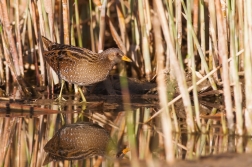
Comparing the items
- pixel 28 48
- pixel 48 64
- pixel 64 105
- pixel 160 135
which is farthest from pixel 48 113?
pixel 28 48

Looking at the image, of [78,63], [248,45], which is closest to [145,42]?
[78,63]

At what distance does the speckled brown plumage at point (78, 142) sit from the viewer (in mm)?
6145

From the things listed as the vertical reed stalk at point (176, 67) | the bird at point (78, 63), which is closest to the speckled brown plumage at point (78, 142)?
the vertical reed stalk at point (176, 67)

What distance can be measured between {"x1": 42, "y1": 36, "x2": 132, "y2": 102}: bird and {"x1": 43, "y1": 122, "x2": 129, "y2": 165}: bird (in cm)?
130

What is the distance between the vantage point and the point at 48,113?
7793 millimetres

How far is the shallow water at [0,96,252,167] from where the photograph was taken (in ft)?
19.5

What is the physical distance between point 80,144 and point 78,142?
84mm

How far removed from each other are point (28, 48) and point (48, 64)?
1.28 metres

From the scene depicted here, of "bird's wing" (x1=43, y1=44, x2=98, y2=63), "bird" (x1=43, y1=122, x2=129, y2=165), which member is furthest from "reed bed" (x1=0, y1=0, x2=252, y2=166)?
"bird's wing" (x1=43, y1=44, x2=98, y2=63)

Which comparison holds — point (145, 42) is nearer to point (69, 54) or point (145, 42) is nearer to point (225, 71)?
point (69, 54)

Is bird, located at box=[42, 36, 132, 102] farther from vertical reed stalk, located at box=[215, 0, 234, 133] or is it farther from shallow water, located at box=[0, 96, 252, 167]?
vertical reed stalk, located at box=[215, 0, 234, 133]

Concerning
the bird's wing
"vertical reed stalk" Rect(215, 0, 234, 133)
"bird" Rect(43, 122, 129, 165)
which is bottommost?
"bird" Rect(43, 122, 129, 165)

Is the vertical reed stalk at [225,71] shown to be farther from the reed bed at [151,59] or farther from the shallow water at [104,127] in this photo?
the shallow water at [104,127]

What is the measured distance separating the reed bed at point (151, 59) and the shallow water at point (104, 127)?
2 cm
